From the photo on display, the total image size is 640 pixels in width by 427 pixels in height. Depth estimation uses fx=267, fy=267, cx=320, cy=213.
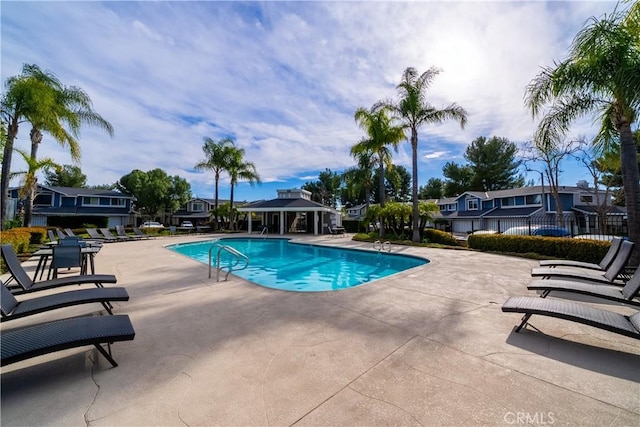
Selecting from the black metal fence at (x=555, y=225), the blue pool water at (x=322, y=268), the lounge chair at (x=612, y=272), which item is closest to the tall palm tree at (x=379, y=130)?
the blue pool water at (x=322, y=268)

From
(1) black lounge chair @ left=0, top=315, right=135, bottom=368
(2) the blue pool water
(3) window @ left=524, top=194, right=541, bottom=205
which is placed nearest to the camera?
(1) black lounge chair @ left=0, top=315, right=135, bottom=368

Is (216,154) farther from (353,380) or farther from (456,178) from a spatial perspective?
(456,178)

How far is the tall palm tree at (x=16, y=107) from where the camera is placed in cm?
1076

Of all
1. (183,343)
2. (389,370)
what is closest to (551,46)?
(389,370)

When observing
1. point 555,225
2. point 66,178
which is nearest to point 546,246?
point 555,225

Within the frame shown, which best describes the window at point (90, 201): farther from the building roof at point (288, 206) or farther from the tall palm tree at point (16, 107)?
the tall palm tree at point (16, 107)

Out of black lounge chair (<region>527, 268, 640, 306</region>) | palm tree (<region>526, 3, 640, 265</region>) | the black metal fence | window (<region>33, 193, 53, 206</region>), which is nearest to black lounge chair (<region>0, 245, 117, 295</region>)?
black lounge chair (<region>527, 268, 640, 306</region>)

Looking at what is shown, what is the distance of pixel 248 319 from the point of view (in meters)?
4.07

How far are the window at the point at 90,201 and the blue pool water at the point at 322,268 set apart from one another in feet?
96.2

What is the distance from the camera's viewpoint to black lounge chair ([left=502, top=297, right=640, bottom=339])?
2855mm

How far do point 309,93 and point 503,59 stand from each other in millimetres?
8533

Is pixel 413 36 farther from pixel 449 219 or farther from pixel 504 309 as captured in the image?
pixel 449 219

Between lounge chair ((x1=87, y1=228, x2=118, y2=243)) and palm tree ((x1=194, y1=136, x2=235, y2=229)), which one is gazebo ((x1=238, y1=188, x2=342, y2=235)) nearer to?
palm tree ((x1=194, y1=136, x2=235, y2=229))

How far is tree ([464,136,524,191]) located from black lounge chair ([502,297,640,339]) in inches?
1717
